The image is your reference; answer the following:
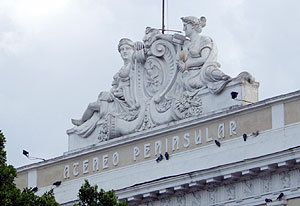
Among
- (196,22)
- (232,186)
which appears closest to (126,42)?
(196,22)

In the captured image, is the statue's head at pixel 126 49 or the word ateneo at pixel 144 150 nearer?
the word ateneo at pixel 144 150

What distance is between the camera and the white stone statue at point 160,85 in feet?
144

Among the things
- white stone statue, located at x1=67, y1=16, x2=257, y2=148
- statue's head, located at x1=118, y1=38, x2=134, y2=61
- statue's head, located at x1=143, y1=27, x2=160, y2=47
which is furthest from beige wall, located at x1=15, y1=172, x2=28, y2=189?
statue's head, located at x1=143, y1=27, x2=160, y2=47

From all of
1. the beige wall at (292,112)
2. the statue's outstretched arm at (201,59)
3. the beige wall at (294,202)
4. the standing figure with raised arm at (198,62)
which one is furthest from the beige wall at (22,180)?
the beige wall at (294,202)

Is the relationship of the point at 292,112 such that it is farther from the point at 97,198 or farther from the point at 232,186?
the point at 97,198

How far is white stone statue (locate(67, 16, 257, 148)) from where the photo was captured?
144ft

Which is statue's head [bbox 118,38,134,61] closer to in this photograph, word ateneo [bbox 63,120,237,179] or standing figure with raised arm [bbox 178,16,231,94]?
standing figure with raised arm [bbox 178,16,231,94]

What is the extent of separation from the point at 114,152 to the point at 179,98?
3.12 meters

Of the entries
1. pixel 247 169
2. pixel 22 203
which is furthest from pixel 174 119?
pixel 22 203

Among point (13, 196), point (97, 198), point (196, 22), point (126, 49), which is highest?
point (196, 22)

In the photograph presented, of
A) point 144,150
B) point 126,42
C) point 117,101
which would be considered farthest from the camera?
point 126,42

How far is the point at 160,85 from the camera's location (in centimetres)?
4559

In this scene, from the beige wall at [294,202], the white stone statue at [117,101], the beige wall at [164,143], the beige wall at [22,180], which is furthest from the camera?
the beige wall at [22,180]

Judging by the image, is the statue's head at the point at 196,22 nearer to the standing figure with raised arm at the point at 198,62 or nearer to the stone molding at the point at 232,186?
the standing figure with raised arm at the point at 198,62
